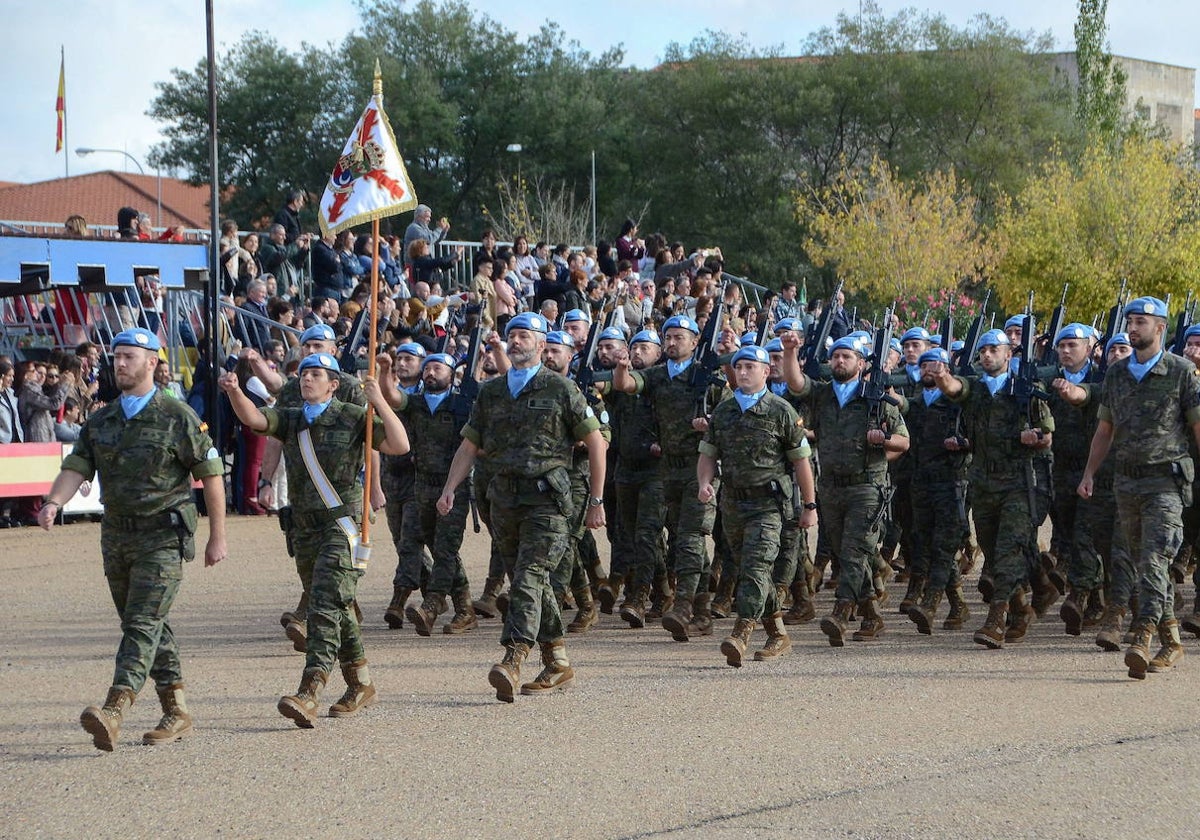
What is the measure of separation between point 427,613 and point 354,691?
292cm

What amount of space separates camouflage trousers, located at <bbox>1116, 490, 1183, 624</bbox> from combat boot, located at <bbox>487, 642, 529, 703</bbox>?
382cm

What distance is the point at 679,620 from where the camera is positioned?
35.5 feet

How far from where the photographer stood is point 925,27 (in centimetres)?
5688

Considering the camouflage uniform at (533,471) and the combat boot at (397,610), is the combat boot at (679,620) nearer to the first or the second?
the camouflage uniform at (533,471)

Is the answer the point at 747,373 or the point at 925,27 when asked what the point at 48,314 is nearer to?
the point at 747,373

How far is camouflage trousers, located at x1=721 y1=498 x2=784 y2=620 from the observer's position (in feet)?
32.8

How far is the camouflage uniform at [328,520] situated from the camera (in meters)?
8.27

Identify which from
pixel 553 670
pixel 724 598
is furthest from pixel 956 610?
pixel 553 670

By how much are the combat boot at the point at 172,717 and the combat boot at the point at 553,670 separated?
2.01 metres

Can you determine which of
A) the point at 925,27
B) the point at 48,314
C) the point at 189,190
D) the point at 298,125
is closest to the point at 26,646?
the point at 48,314

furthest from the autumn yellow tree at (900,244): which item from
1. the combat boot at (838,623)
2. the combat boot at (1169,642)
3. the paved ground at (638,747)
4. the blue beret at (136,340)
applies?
the blue beret at (136,340)

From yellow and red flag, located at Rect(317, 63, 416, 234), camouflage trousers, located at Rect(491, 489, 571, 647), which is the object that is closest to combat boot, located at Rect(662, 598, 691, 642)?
camouflage trousers, located at Rect(491, 489, 571, 647)

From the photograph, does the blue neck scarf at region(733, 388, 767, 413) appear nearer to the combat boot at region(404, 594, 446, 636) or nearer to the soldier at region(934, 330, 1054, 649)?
the soldier at region(934, 330, 1054, 649)

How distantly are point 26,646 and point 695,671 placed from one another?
15.3 ft
